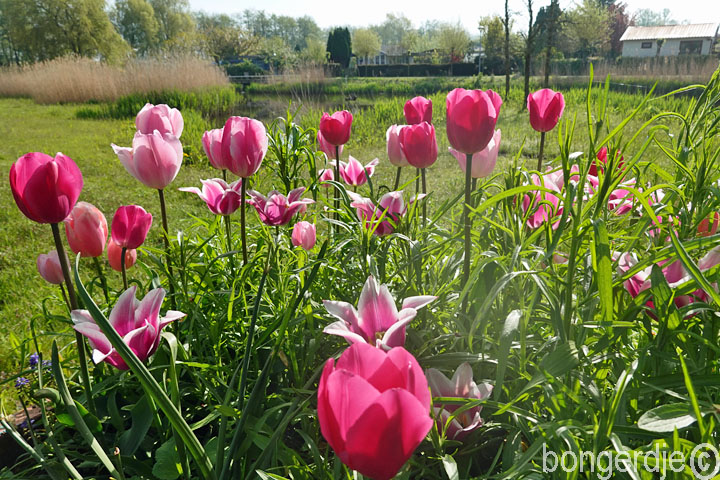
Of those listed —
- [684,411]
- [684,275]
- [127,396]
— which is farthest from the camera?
[127,396]

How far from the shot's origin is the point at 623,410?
0.70 metres

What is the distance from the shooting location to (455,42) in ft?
142

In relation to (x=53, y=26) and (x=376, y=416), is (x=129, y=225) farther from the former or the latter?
(x=53, y=26)

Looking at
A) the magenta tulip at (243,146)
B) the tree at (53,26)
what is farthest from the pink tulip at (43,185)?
the tree at (53,26)

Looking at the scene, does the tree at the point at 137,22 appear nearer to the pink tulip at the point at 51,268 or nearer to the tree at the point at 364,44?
the tree at the point at 364,44

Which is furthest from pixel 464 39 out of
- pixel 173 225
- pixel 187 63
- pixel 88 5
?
pixel 173 225

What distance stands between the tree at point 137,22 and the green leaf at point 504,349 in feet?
198

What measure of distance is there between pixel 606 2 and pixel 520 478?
77.9 meters

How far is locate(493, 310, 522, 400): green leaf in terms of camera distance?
0.70 meters

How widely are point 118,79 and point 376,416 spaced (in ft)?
49.6

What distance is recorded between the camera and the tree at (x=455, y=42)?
43.3 m

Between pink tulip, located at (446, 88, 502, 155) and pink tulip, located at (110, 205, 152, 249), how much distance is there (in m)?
0.76

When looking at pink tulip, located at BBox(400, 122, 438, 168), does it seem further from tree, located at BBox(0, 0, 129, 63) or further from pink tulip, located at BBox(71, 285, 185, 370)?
tree, located at BBox(0, 0, 129, 63)

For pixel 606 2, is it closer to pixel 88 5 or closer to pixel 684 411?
pixel 88 5
